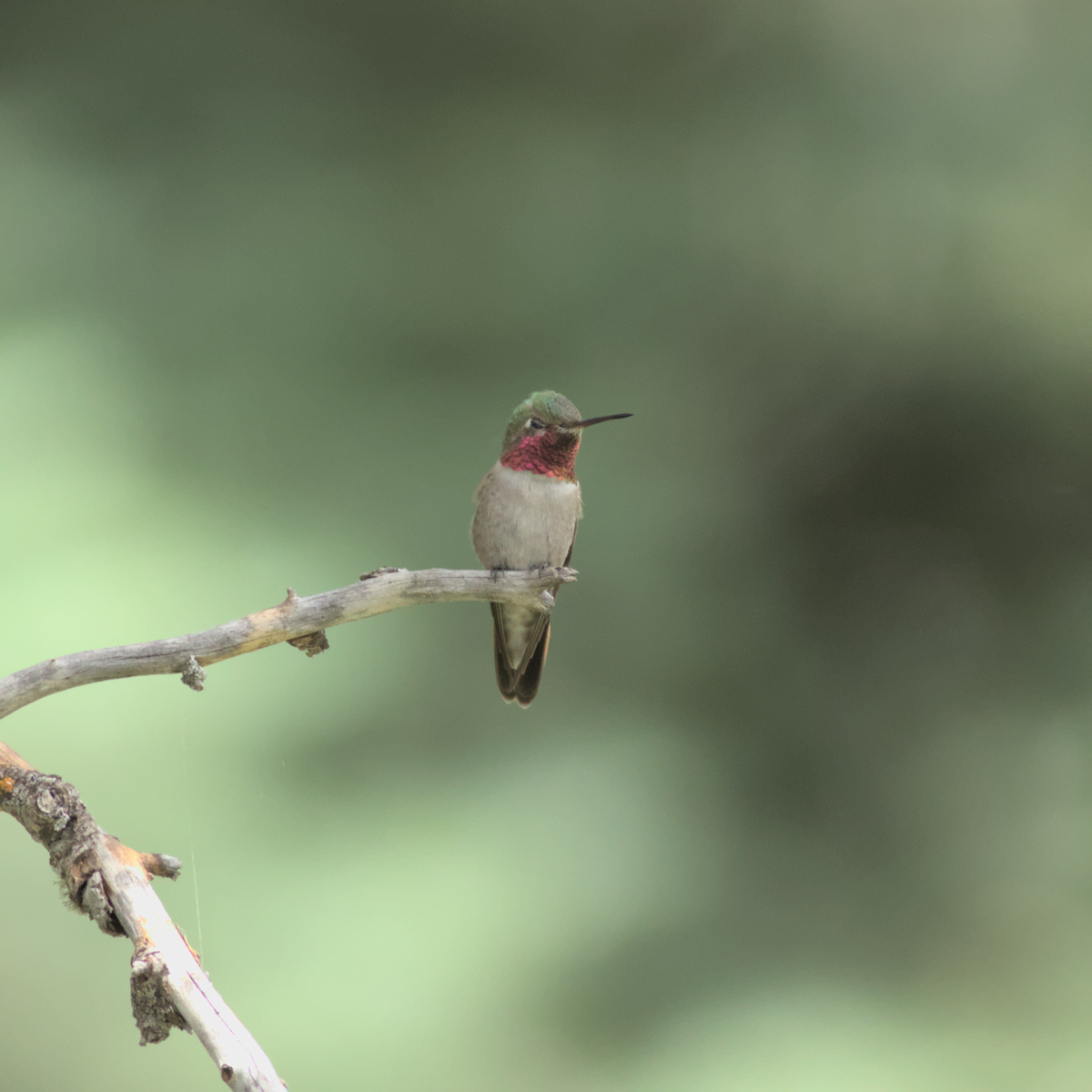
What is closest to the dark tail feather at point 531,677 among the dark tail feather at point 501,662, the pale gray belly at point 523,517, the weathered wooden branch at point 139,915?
the dark tail feather at point 501,662

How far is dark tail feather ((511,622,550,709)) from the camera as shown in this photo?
247 cm

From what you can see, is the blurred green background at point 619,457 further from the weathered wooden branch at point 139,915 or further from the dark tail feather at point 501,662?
the weathered wooden branch at point 139,915

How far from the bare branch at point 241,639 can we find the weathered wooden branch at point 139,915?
0.14 metres

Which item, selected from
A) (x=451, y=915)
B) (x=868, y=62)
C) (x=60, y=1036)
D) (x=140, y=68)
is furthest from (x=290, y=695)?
(x=868, y=62)

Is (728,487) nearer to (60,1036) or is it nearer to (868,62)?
(868,62)

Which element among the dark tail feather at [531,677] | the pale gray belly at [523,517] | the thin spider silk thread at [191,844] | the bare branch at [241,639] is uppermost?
the pale gray belly at [523,517]

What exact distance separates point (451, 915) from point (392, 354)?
190cm

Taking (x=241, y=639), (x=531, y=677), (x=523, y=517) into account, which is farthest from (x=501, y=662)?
(x=241, y=639)

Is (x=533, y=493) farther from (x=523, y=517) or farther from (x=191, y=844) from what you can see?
(x=191, y=844)

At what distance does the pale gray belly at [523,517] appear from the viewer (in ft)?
7.30

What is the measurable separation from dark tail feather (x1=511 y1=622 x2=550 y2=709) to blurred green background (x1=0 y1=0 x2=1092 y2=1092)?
3.37 ft

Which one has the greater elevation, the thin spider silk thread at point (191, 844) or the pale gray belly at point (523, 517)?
the pale gray belly at point (523, 517)

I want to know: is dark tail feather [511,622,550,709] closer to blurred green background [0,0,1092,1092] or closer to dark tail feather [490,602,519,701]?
dark tail feather [490,602,519,701]

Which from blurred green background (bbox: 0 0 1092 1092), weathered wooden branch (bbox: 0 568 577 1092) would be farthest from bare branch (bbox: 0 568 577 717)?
blurred green background (bbox: 0 0 1092 1092)
